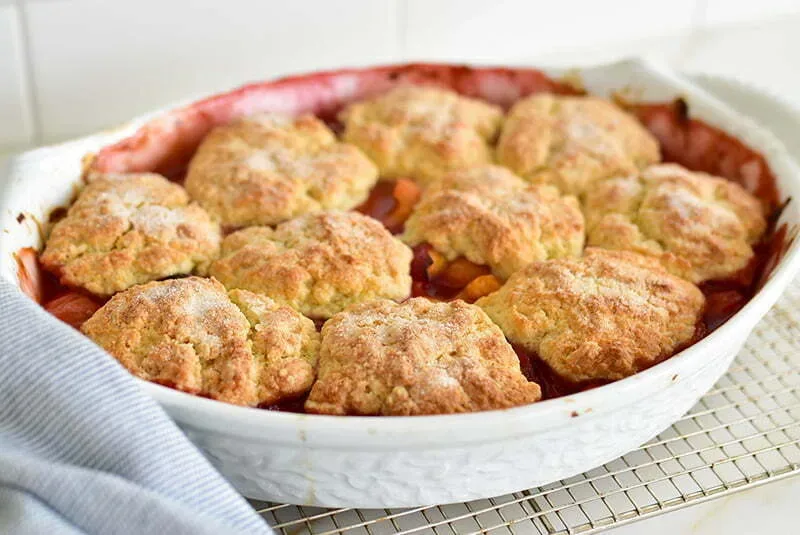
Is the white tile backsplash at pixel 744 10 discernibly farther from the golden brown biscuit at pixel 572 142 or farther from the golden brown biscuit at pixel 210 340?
the golden brown biscuit at pixel 210 340

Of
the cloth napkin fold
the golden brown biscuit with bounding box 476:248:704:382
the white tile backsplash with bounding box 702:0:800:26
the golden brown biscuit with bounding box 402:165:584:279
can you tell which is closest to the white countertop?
the white tile backsplash with bounding box 702:0:800:26

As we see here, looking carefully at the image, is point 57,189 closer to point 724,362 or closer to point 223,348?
point 223,348

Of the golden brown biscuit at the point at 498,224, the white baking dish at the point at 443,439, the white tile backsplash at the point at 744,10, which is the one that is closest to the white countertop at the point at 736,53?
the white tile backsplash at the point at 744,10

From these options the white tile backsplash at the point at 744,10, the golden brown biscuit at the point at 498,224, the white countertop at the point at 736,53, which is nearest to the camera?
the golden brown biscuit at the point at 498,224

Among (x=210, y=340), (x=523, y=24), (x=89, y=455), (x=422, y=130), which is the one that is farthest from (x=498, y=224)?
(x=523, y=24)

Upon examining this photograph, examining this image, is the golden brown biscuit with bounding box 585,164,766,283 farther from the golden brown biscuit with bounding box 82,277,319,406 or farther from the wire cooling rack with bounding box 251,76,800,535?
the golden brown biscuit with bounding box 82,277,319,406

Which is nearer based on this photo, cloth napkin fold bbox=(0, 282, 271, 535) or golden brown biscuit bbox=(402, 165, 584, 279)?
cloth napkin fold bbox=(0, 282, 271, 535)
